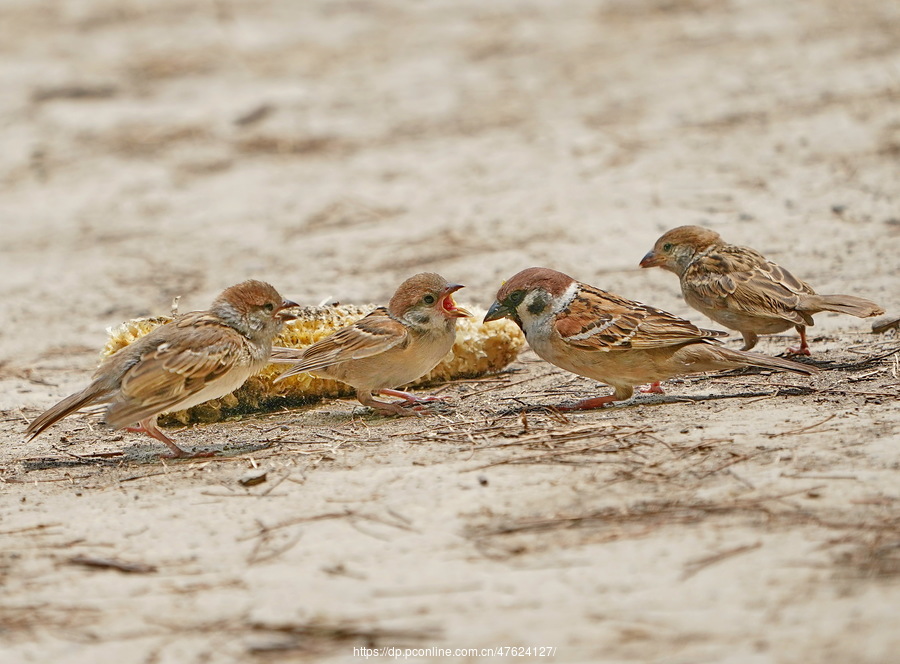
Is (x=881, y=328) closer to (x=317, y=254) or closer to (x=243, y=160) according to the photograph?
(x=317, y=254)

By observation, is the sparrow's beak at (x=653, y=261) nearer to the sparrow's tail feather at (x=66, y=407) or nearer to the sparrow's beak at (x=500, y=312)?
the sparrow's beak at (x=500, y=312)

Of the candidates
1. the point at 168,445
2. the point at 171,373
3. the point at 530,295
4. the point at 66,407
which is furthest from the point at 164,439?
the point at 530,295

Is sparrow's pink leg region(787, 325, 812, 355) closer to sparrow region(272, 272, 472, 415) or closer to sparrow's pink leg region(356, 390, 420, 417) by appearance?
sparrow region(272, 272, 472, 415)

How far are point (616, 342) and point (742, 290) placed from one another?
137 cm

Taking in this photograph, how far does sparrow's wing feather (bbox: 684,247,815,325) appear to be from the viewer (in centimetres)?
736

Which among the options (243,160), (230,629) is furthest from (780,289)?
(243,160)

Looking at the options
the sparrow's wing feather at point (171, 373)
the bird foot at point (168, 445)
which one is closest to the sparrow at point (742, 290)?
the sparrow's wing feather at point (171, 373)

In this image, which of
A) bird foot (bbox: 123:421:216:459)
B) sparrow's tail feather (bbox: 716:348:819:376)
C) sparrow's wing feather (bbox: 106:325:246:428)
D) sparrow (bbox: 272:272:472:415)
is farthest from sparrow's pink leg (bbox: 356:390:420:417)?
sparrow's tail feather (bbox: 716:348:819:376)

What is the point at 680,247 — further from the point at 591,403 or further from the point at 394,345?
the point at 394,345

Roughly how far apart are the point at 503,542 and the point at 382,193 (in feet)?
27.7

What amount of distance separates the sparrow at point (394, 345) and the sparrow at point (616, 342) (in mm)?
511

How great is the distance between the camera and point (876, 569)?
13.1 ft

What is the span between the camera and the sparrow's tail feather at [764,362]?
6379 mm

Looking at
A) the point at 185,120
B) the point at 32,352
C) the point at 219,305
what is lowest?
the point at 32,352
